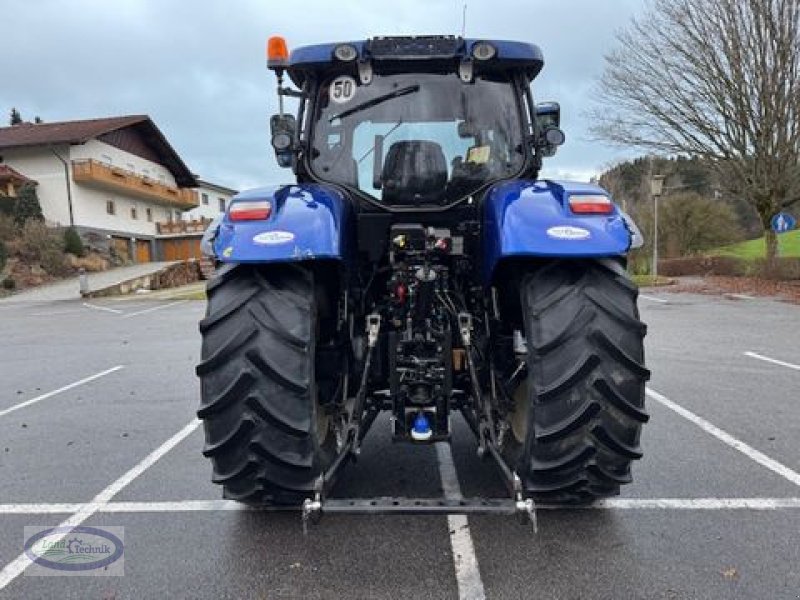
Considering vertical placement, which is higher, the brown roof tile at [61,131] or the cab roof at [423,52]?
the brown roof tile at [61,131]

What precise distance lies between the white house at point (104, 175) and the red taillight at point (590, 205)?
3590 cm

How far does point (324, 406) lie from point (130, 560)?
1150mm

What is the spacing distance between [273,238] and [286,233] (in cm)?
6

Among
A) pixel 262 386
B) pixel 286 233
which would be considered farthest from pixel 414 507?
pixel 286 233

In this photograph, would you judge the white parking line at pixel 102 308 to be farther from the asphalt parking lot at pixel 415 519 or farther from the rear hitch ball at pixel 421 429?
→ the rear hitch ball at pixel 421 429

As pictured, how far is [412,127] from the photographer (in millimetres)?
3488

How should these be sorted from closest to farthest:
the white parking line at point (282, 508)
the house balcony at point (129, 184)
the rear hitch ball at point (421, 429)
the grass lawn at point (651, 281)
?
the rear hitch ball at point (421, 429) < the white parking line at point (282, 508) < the grass lawn at point (651, 281) < the house balcony at point (129, 184)

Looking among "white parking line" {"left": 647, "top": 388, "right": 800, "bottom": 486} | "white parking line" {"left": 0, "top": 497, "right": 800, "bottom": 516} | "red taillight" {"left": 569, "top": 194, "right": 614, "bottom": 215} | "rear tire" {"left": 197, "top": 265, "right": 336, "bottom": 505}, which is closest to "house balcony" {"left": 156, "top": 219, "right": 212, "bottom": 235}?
"white parking line" {"left": 647, "top": 388, "right": 800, "bottom": 486}

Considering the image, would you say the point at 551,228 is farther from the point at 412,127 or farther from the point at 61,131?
the point at 61,131

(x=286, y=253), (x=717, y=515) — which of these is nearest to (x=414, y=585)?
(x=286, y=253)

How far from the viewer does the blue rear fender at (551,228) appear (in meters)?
2.61

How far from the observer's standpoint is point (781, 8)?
17.3m

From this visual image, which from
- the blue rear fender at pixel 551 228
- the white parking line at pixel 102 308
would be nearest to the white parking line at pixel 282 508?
the blue rear fender at pixel 551 228

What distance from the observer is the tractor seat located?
3451mm
